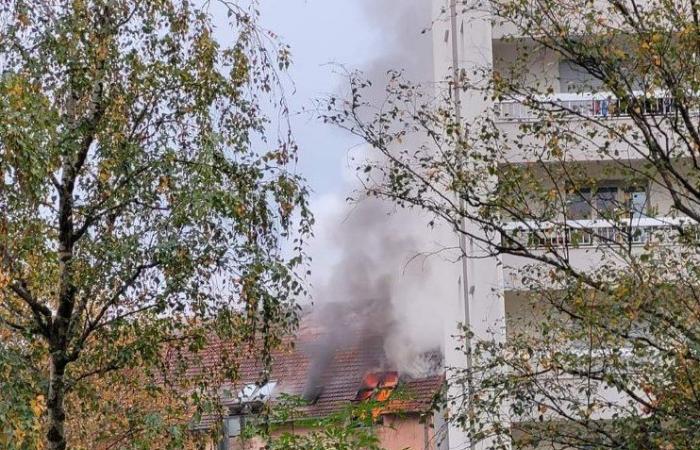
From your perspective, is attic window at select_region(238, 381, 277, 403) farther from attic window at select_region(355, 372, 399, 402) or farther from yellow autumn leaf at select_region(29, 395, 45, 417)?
attic window at select_region(355, 372, 399, 402)

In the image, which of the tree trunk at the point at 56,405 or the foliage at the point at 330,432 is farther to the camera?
the foliage at the point at 330,432

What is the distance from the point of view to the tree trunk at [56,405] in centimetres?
1206

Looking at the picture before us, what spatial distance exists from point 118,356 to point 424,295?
19.1m

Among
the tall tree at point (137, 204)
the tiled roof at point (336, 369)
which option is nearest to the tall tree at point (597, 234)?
the tall tree at point (137, 204)

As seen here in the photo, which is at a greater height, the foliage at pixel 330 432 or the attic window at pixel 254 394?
the attic window at pixel 254 394

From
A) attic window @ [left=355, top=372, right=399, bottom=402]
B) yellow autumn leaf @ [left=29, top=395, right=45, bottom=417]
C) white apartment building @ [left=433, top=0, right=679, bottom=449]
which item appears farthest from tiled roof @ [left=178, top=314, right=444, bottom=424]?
yellow autumn leaf @ [left=29, top=395, right=45, bottom=417]

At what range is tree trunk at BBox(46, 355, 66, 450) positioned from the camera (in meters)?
12.1

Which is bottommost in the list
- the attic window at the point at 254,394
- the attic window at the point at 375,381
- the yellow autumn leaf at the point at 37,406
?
the yellow autumn leaf at the point at 37,406

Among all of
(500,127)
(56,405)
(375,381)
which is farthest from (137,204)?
(375,381)

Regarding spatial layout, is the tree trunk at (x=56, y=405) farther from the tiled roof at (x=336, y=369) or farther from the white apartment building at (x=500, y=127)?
the tiled roof at (x=336, y=369)

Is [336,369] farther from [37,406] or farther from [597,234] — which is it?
[37,406]

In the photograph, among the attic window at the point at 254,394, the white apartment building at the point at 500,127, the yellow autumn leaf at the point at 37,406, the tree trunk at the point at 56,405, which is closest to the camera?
the yellow autumn leaf at the point at 37,406

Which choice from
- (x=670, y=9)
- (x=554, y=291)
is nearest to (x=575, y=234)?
(x=554, y=291)

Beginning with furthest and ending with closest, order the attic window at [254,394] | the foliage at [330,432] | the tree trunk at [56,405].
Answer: the foliage at [330,432], the attic window at [254,394], the tree trunk at [56,405]
